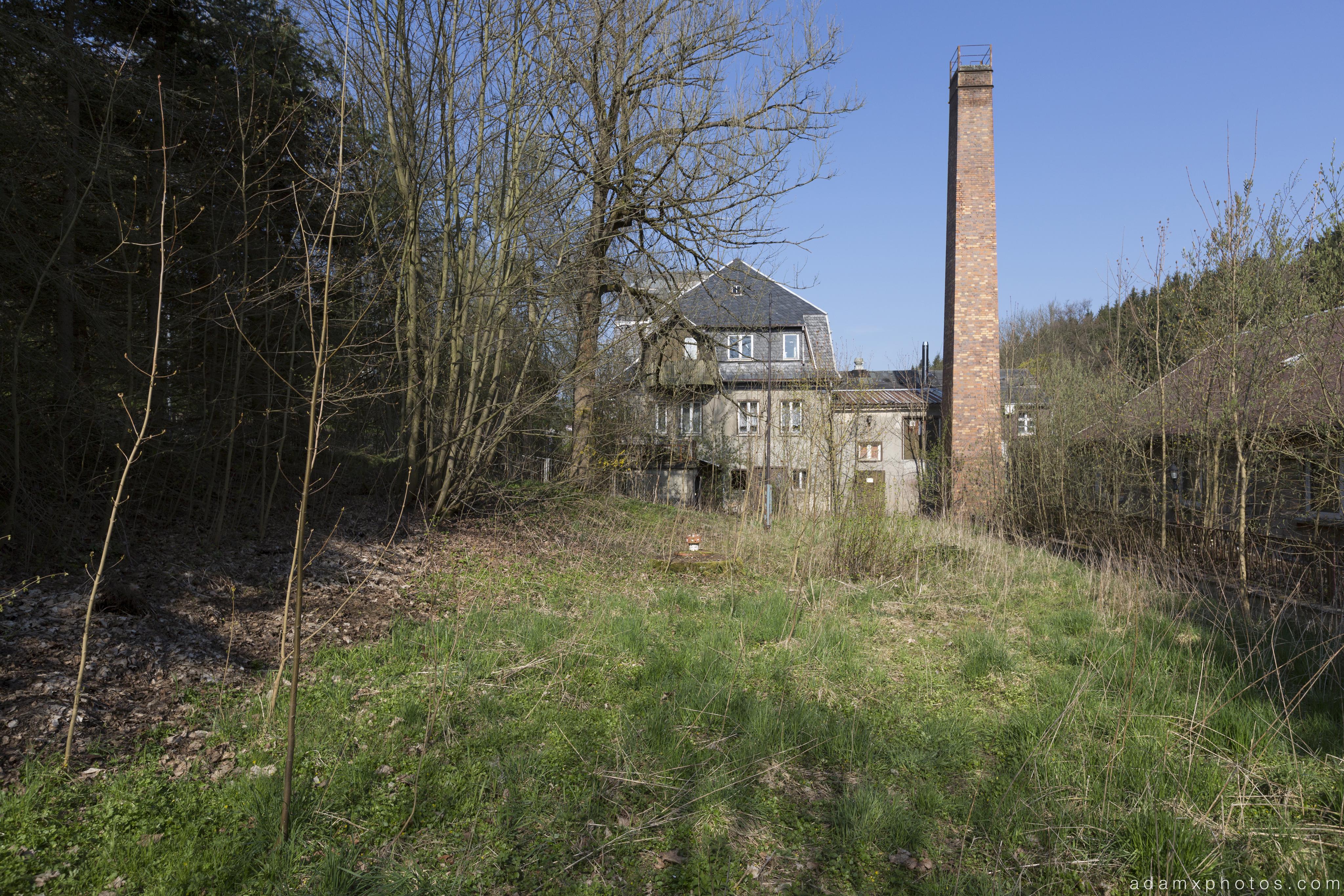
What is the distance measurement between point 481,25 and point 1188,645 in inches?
415

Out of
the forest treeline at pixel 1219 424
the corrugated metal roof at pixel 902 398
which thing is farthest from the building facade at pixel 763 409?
the forest treeline at pixel 1219 424

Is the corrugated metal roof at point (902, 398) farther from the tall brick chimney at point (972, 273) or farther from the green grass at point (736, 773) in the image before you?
the green grass at point (736, 773)

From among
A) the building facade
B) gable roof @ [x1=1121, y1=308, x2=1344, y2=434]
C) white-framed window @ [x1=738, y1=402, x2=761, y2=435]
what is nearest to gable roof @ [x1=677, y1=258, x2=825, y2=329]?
the building facade

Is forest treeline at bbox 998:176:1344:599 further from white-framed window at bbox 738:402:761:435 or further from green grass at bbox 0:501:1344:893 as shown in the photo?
white-framed window at bbox 738:402:761:435

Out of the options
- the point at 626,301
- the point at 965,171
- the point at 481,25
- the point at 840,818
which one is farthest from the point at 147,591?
the point at 965,171

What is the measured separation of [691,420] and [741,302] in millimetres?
7364

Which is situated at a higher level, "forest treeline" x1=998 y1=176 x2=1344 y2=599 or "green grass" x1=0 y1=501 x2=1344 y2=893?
"forest treeline" x1=998 y1=176 x2=1344 y2=599

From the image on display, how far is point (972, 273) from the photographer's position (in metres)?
19.8

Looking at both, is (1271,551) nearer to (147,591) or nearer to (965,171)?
Answer: (147,591)

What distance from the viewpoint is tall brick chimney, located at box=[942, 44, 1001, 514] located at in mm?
19547

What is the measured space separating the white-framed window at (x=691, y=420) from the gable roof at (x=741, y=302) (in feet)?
10.2

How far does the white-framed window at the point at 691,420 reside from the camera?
78.0 ft

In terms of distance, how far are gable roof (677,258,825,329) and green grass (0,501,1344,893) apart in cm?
897

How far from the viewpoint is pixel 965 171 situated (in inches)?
785
